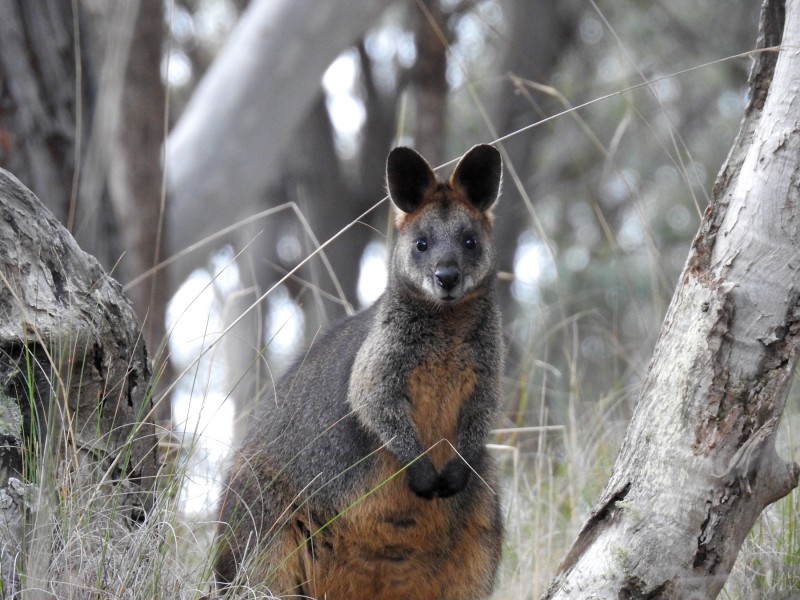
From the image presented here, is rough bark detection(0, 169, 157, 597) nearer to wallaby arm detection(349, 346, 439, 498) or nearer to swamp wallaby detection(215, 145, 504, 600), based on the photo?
swamp wallaby detection(215, 145, 504, 600)

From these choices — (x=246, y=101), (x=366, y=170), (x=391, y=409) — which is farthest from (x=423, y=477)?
(x=366, y=170)

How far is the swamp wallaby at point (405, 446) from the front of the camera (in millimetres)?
4141

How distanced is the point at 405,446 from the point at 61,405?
1325 millimetres

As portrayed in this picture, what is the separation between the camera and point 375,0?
8188 mm

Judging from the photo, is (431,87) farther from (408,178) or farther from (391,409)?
(391,409)

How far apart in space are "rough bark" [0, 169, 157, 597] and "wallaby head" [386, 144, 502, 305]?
116 cm

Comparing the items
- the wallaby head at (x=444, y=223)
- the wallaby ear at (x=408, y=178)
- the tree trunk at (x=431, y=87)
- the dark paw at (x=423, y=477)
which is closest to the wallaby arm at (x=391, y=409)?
the dark paw at (x=423, y=477)

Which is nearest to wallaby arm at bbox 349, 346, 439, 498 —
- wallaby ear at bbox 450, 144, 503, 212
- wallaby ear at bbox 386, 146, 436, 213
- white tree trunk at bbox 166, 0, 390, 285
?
wallaby ear at bbox 386, 146, 436, 213

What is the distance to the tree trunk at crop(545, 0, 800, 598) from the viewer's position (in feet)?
10.6

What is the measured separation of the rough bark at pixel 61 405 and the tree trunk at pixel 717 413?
1.51 metres

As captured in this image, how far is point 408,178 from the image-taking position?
447 cm

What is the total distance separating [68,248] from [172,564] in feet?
3.87

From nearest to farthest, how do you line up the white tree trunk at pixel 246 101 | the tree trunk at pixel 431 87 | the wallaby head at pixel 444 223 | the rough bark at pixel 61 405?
the rough bark at pixel 61 405 → the wallaby head at pixel 444 223 → the white tree trunk at pixel 246 101 → the tree trunk at pixel 431 87

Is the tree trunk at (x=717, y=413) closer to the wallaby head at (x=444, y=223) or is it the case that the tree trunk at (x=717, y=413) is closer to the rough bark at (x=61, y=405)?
the wallaby head at (x=444, y=223)
